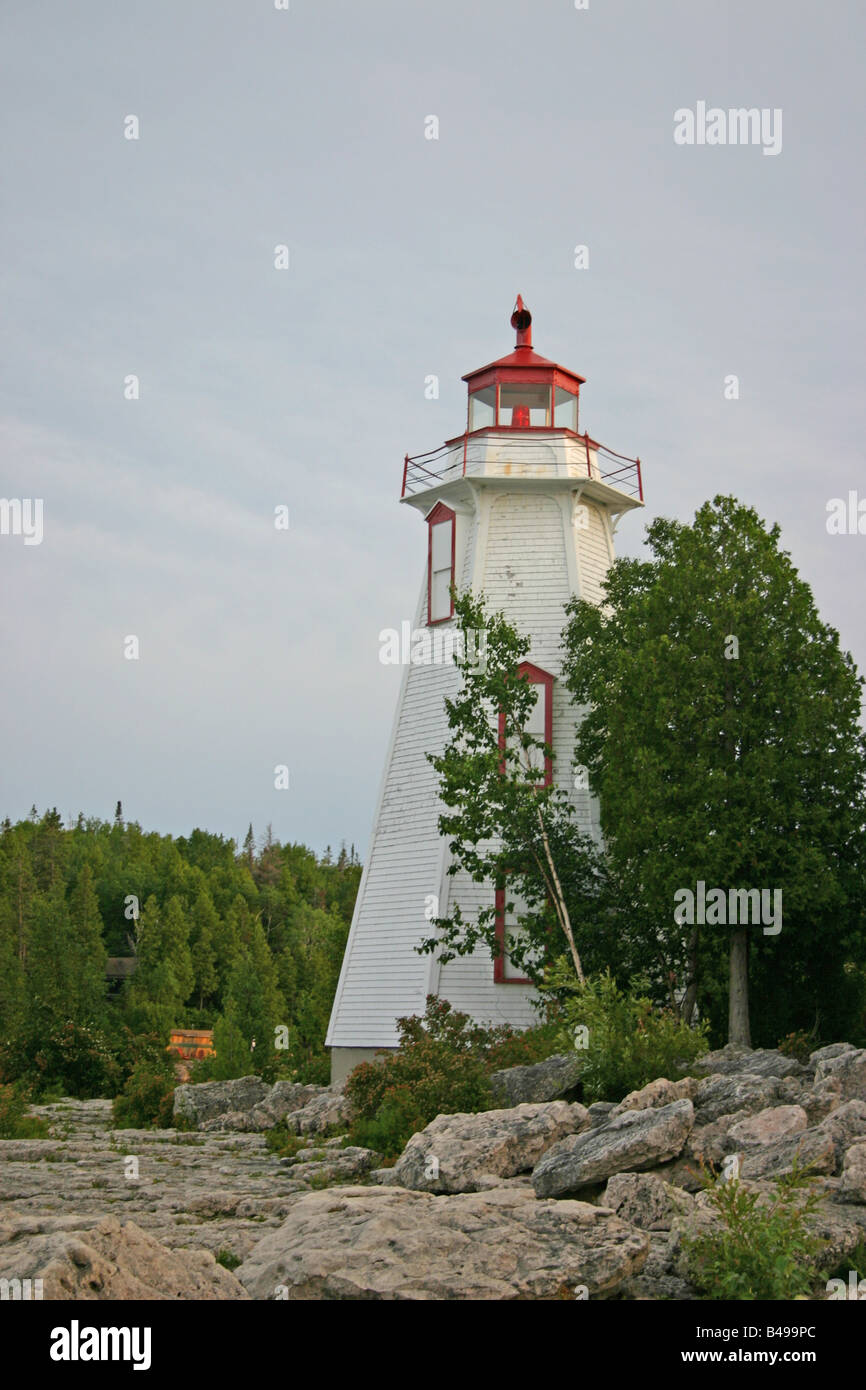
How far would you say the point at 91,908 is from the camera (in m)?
89.8

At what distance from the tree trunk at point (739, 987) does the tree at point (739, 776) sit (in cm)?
3

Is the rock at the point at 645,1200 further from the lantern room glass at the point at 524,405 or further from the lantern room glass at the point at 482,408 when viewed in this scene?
the lantern room glass at the point at 482,408

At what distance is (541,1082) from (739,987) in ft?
19.0

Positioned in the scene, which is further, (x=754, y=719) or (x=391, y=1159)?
(x=754, y=719)

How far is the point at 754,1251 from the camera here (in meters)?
11.1

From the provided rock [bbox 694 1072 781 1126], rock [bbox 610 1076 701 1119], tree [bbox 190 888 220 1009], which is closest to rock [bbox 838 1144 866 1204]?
rock [bbox 694 1072 781 1126]

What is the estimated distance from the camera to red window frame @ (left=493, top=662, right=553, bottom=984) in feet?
95.1

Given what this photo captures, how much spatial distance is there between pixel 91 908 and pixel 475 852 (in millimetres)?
65689

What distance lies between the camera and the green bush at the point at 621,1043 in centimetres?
1977

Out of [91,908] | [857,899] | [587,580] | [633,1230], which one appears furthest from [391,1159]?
[91,908]

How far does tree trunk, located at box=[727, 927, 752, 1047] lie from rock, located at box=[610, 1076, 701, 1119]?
7.06 m

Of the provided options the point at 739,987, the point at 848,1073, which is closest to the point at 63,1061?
the point at 739,987

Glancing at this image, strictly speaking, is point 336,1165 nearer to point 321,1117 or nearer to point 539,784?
point 321,1117
